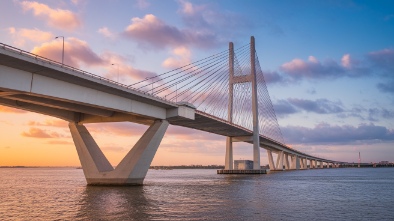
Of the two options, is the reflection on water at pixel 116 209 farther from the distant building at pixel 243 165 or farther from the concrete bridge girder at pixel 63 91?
the distant building at pixel 243 165

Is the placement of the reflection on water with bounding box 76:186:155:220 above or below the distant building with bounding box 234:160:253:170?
below

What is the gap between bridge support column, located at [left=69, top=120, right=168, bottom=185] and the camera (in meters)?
44.8

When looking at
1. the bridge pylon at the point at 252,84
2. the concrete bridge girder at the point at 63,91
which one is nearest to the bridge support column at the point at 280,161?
the bridge pylon at the point at 252,84

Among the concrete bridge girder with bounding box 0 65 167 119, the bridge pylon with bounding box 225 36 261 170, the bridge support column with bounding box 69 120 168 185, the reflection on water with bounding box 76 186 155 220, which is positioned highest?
the bridge pylon with bounding box 225 36 261 170

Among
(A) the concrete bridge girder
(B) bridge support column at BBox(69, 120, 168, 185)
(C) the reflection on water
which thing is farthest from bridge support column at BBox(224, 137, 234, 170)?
(C) the reflection on water

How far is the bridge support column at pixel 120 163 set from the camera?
4478 centimetres

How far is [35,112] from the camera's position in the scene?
41.9 meters

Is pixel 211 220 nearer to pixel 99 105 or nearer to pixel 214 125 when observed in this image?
pixel 99 105

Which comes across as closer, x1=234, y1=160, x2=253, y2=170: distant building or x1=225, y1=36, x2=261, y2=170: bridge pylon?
x1=225, y1=36, x2=261, y2=170: bridge pylon

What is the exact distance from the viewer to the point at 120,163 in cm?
4503

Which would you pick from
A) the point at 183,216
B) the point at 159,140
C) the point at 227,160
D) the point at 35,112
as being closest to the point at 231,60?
the point at 227,160

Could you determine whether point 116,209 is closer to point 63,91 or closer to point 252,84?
point 63,91

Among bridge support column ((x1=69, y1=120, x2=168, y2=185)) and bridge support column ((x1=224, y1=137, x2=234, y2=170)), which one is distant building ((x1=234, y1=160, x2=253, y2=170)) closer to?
bridge support column ((x1=224, y1=137, x2=234, y2=170))

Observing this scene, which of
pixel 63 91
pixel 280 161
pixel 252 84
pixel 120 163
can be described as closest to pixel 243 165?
pixel 252 84
